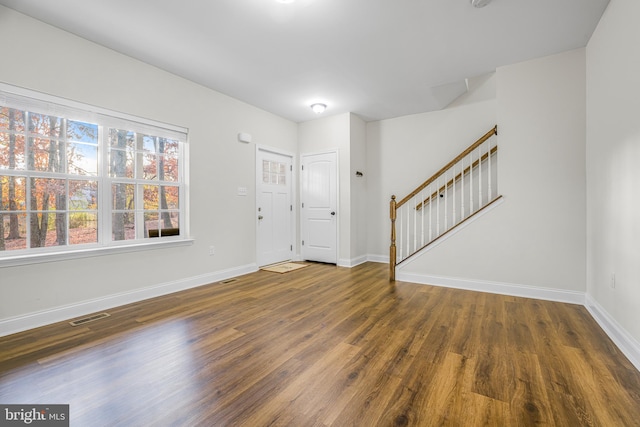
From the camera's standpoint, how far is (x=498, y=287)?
3473 millimetres

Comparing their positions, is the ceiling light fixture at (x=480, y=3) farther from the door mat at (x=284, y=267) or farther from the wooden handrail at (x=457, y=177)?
the door mat at (x=284, y=267)

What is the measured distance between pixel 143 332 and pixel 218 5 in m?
2.85

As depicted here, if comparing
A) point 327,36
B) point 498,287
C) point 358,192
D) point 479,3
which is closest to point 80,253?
point 327,36

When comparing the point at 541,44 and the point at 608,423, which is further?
the point at 541,44

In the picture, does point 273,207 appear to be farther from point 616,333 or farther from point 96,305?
point 616,333

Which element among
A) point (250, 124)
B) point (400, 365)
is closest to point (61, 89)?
point (250, 124)

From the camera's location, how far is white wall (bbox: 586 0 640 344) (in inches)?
77.9

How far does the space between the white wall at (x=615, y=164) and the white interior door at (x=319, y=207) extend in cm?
341

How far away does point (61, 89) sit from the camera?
8.77 ft

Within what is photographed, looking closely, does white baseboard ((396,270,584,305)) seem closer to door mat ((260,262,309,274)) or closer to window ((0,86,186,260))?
door mat ((260,262,309,274))

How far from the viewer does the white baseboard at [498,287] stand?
3.13m

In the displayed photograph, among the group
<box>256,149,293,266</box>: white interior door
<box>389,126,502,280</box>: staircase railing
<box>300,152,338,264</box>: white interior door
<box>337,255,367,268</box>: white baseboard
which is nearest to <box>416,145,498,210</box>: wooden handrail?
<box>389,126,502,280</box>: staircase railing

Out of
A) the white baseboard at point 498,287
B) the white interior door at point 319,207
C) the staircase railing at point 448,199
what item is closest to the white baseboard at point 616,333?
the white baseboard at point 498,287

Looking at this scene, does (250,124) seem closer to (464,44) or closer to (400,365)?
(464,44)
